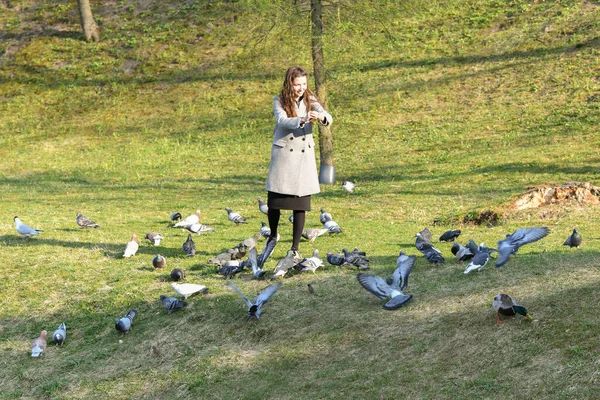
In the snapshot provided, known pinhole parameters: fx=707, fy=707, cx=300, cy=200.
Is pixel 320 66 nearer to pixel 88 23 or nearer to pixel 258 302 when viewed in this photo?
pixel 258 302

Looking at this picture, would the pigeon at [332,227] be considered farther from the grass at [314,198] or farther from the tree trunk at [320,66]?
the tree trunk at [320,66]

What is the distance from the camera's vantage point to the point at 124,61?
36.3 m

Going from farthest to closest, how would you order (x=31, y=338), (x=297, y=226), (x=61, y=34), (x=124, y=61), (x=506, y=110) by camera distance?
(x=61, y=34), (x=124, y=61), (x=506, y=110), (x=297, y=226), (x=31, y=338)

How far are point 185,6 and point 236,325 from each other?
3407 cm

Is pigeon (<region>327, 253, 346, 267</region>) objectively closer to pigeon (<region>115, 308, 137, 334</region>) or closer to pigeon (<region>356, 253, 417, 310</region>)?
pigeon (<region>356, 253, 417, 310</region>)

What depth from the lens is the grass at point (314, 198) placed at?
25.1ft

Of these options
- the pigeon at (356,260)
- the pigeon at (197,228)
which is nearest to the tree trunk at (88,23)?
the pigeon at (197,228)

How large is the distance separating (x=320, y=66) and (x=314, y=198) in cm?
446

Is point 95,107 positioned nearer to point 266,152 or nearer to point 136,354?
point 266,152

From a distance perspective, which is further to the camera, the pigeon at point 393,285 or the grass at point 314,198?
the pigeon at point 393,285

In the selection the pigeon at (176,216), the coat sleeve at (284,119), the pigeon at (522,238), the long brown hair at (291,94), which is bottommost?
the pigeon at (176,216)

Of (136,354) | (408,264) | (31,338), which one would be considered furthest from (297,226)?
(31,338)

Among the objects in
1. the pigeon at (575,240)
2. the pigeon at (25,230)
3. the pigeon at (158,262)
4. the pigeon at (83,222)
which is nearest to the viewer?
the pigeon at (575,240)

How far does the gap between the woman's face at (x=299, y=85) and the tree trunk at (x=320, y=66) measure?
10655 millimetres
